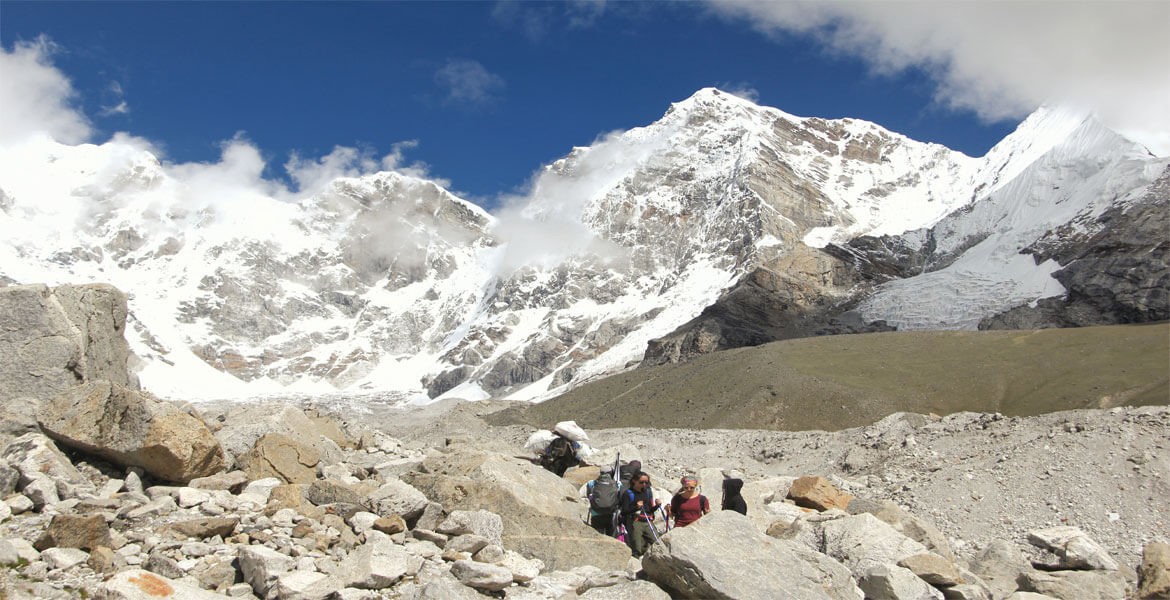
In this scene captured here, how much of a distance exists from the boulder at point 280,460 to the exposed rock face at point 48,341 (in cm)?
399

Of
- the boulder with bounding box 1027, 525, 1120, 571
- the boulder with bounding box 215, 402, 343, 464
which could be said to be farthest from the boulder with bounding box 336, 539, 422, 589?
the boulder with bounding box 1027, 525, 1120, 571

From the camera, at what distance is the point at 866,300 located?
642 ft

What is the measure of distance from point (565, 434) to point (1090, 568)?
1137 centimetres

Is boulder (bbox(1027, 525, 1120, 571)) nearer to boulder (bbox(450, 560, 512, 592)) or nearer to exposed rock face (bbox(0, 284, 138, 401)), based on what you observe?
boulder (bbox(450, 560, 512, 592))

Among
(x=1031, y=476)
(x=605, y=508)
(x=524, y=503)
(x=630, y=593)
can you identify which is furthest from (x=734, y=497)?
→ (x=1031, y=476)

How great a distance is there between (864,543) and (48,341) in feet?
52.8

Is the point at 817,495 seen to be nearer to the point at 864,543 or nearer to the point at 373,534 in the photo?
the point at 864,543

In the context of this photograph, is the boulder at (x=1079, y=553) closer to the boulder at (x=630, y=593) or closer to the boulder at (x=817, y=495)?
the boulder at (x=817, y=495)

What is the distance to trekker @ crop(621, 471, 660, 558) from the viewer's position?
1510 centimetres

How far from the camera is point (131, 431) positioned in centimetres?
1473

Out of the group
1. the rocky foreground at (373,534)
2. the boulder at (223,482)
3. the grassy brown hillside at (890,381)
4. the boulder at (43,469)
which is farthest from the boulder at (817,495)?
the grassy brown hillside at (890,381)

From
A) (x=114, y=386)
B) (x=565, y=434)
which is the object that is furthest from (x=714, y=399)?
(x=114, y=386)

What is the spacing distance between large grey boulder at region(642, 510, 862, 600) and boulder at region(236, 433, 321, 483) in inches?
302

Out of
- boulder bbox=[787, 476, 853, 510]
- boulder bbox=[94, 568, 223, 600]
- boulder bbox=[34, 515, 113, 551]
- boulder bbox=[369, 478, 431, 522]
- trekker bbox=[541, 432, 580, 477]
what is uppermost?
trekker bbox=[541, 432, 580, 477]
